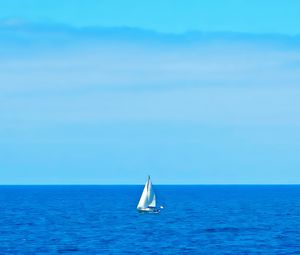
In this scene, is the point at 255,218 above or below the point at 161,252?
above

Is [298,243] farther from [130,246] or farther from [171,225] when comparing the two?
[171,225]

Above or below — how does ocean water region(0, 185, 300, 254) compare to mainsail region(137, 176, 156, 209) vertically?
below

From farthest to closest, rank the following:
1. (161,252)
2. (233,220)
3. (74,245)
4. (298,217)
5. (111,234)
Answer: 1. (298,217)
2. (233,220)
3. (111,234)
4. (74,245)
5. (161,252)

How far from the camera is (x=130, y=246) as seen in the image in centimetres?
10112

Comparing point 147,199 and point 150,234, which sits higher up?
point 147,199

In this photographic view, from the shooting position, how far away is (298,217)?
159m

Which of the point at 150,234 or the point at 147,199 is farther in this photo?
the point at 147,199

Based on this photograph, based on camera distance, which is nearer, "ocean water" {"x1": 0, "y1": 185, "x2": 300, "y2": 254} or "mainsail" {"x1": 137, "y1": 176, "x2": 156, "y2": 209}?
"ocean water" {"x1": 0, "y1": 185, "x2": 300, "y2": 254}

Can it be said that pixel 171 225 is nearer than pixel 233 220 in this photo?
Yes

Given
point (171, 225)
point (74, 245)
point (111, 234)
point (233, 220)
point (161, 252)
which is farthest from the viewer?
point (233, 220)

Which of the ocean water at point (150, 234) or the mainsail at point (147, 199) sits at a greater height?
the mainsail at point (147, 199)

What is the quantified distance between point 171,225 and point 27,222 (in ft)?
94.9

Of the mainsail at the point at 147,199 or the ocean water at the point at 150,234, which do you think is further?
the mainsail at the point at 147,199

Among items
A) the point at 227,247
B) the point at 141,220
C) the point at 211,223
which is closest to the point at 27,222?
the point at 141,220
